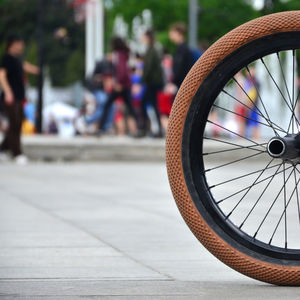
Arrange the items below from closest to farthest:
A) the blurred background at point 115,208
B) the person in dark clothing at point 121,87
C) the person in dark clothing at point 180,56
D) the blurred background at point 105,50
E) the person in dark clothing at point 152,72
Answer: the blurred background at point 115,208, the person in dark clothing at point 180,56, the person in dark clothing at point 152,72, the person in dark clothing at point 121,87, the blurred background at point 105,50

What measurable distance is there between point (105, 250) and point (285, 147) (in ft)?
5.51

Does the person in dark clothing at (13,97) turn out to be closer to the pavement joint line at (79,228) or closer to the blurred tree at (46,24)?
the pavement joint line at (79,228)

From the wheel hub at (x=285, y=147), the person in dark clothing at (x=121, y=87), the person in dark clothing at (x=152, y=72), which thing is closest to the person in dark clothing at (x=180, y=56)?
the person in dark clothing at (x=152, y=72)

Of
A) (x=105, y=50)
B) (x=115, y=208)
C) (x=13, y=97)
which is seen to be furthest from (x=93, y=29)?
(x=115, y=208)

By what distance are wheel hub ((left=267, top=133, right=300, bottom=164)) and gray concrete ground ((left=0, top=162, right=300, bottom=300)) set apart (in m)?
0.53

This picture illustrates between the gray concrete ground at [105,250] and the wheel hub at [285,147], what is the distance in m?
0.53

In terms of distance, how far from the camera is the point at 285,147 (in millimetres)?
4473

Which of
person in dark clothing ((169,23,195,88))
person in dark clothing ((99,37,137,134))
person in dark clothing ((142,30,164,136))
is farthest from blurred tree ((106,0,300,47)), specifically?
person in dark clothing ((169,23,195,88))

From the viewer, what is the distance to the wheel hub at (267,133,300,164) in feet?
14.7

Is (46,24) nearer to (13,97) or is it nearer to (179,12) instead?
(179,12)

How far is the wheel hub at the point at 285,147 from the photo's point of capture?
4.47 meters

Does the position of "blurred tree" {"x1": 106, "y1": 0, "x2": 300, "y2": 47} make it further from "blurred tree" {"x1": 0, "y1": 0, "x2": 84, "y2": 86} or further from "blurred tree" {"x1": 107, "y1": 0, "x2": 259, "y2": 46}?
"blurred tree" {"x1": 0, "y1": 0, "x2": 84, "y2": 86}

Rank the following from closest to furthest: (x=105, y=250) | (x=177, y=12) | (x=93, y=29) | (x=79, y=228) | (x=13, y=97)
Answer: (x=105, y=250)
(x=79, y=228)
(x=13, y=97)
(x=177, y=12)
(x=93, y=29)

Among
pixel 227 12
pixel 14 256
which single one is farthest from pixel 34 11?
pixel 14 256
